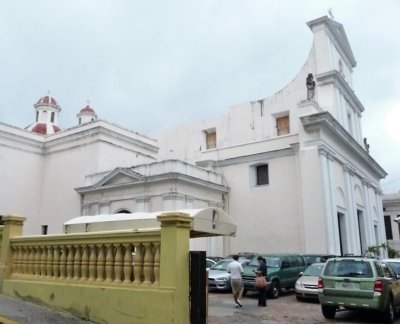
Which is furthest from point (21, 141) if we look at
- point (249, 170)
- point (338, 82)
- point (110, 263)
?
point (110, 263)

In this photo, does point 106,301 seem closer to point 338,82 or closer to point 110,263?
point 110,263

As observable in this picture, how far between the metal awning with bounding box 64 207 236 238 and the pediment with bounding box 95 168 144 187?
10709 millimetres

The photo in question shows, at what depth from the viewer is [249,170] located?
2817 cm

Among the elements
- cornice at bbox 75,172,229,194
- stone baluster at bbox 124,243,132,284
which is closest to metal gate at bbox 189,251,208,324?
stone baluster at bbox 124,243,132,284

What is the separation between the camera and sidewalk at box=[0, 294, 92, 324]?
6.62 metres

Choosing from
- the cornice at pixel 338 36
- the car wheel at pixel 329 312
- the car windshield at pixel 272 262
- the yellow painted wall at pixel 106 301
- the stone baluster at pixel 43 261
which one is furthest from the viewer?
the cornice at pixel 338 36

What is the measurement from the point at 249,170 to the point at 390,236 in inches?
1076

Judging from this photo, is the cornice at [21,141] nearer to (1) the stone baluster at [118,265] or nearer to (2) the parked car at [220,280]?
(2) the parked car at [220,280]

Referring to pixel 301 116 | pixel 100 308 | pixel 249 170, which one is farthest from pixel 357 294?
pixel 249 170

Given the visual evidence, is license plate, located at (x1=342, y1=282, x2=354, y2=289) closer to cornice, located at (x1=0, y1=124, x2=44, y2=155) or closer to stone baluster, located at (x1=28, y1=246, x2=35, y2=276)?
stone baluster, located at (x1=28, y1=246, x2=35, y2=276)

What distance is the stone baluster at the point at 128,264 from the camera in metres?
6.30

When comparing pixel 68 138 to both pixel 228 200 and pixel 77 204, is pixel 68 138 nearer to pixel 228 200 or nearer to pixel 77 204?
pixel 77 204

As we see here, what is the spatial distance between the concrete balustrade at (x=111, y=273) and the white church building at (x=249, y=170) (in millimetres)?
15395

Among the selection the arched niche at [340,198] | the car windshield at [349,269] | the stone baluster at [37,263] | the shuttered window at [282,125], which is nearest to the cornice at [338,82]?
the shuttered window at [282,125]
